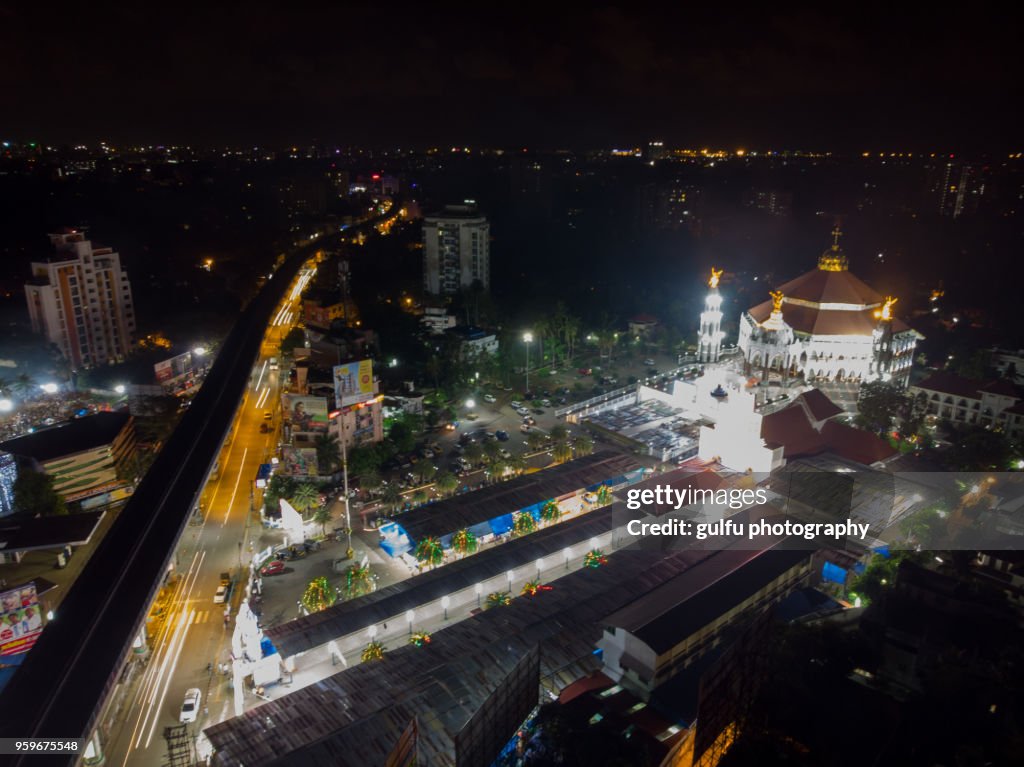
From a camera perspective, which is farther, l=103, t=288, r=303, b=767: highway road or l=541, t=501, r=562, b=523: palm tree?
l=541, t=501, r=562, b=523: palm tree

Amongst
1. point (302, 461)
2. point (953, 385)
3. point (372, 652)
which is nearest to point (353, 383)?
point (302, 461)

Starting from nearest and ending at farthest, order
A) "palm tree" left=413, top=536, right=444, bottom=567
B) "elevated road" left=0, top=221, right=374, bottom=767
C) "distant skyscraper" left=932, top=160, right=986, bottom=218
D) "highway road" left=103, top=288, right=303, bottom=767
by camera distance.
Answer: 1. "elevated road" left=0, top=221, right=374, bottom=767
2. "highway road" left=103, top=288, right=303, bottom=767
3. "palm tree" left=413, top=536, right=444, bottom=567
4. "distant skyscraper" left=932, top=160, right=986, bottom=218

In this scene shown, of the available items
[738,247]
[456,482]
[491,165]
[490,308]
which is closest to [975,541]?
[456,482]

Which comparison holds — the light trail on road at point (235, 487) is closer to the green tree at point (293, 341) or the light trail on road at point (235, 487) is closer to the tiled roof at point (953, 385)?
the green tree at point (293, 341)

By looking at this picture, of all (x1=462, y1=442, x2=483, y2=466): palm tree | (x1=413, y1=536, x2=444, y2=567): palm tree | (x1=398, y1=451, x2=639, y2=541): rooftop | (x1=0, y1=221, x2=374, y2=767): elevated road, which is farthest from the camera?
(x1=462, y1=442, x2=483, y2=466): palm tree

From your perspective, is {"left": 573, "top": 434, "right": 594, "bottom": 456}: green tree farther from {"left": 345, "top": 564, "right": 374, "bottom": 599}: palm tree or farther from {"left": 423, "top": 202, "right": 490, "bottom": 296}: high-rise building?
{"left": 423, "top": 202, "right": 490, "bottom": 296}: high-rise building

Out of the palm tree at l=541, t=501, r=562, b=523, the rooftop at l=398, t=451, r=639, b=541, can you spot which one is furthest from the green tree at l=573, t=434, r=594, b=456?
the palm tree at l=541, t=501, r=562, b=523

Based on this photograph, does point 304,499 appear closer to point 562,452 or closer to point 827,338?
point 562,452
